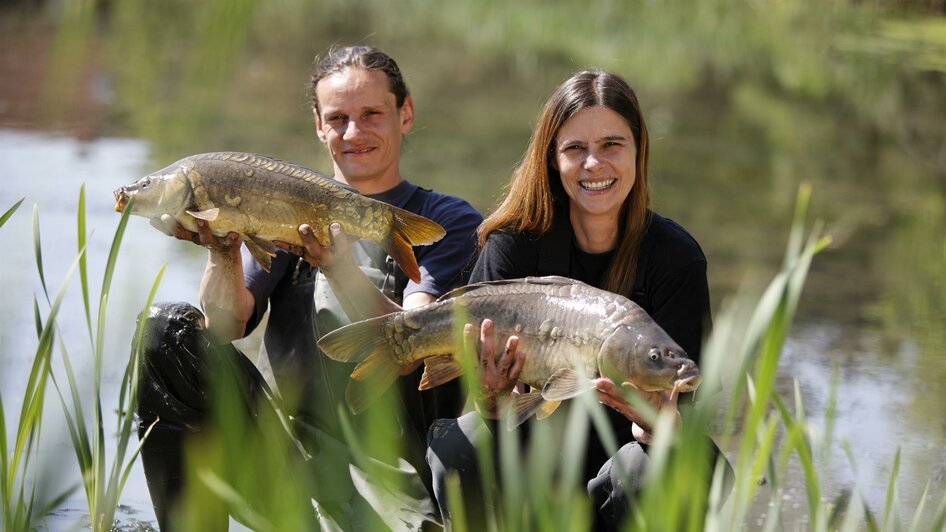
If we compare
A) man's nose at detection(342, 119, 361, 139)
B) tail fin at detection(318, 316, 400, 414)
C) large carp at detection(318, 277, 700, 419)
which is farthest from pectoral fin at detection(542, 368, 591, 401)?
man's nose at detection(342, 119, 361, 139)

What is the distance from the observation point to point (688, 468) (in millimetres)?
1806

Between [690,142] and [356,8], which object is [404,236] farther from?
[356,8]

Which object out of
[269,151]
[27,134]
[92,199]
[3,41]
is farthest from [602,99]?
[3,41]

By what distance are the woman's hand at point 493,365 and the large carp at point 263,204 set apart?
0.35 meters

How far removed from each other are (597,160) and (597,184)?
0.19ft

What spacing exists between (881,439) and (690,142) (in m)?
6.15

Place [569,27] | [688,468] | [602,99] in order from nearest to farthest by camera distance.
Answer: [688,468] < [602,99] < [569,27]

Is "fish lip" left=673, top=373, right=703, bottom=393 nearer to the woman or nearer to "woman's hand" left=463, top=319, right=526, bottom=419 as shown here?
"woman's hand" left=463, top=319, right=526, bottom=419

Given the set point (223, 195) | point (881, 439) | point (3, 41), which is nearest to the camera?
point (223, 195)

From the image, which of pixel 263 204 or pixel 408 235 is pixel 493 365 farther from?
pixel 263 204

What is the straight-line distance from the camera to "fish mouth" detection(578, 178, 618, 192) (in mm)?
3311

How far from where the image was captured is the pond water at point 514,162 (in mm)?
4188

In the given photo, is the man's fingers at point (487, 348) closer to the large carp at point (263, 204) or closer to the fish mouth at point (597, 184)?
the large carp at point (263, 204)

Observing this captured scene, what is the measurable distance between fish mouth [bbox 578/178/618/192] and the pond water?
0.81m
